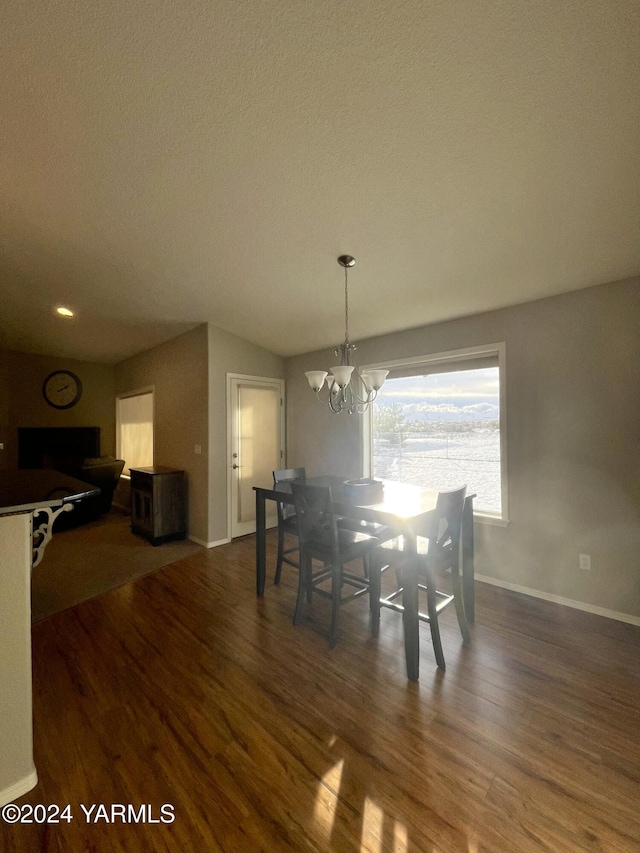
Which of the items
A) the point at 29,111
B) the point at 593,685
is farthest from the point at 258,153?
the point at 593,685

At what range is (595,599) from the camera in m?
2.56

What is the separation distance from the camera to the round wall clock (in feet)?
18.5

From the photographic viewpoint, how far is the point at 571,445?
8.73 ft

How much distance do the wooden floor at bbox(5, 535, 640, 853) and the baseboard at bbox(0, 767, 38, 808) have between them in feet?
0.10

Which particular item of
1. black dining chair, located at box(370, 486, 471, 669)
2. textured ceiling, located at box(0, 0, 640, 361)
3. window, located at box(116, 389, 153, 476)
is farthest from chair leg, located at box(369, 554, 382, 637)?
window, located at box(116, 389, 153, 476)

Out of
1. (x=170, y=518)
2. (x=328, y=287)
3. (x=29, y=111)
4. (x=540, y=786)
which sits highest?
(x=29, y=111)

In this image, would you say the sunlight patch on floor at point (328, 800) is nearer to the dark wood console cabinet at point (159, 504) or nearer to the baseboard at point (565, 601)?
the baseboard at point (565, 601)

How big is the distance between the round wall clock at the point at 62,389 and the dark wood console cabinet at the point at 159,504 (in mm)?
2550

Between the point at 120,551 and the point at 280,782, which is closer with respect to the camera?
the point at 280,782

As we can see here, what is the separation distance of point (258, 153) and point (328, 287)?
52.7 inches

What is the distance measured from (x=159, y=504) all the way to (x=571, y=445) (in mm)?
4190

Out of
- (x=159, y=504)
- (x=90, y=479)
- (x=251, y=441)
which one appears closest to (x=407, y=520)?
(x=251, y=441)

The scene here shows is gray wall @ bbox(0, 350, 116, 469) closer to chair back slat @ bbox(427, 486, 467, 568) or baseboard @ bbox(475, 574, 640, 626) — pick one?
chair back slat @ bbox(427, 486, 467, 568)

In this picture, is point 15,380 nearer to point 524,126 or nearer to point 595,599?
point 524,126
